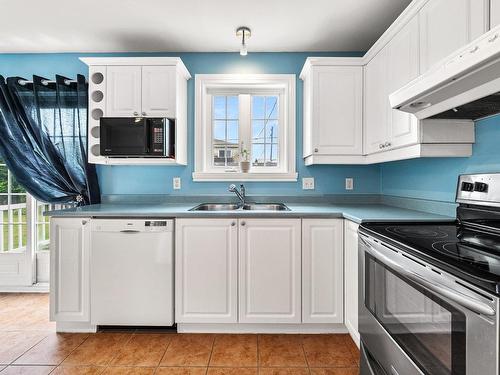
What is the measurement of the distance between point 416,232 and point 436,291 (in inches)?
20.1

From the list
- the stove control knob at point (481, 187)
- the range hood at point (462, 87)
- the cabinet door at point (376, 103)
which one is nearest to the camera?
the range hood at point (462, 87)

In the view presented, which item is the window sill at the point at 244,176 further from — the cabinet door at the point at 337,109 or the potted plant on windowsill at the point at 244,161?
the cabinet door at the point at 337,109

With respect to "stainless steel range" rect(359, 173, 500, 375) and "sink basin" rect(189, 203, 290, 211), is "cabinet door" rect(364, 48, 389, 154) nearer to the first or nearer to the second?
"stainless steel range" rect(359, 173, 500, 375)

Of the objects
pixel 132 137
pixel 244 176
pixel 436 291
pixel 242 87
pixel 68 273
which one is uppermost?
pixel 242 87

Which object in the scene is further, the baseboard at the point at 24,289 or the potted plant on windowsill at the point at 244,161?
the baseboard at the point at 24,289

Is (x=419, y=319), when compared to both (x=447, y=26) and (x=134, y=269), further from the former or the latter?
(x=134, y=269)

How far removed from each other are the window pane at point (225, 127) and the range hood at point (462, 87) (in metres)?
1.69

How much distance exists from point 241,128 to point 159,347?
6.59ft

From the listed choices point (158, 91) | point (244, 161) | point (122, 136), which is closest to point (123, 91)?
point (158, 91)

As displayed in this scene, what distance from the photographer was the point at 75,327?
2.25 meters

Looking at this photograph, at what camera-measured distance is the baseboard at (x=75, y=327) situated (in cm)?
225

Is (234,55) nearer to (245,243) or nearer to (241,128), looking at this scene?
(241,128)

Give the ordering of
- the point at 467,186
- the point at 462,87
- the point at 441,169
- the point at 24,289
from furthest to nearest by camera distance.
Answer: the point at 24,289 < the point at 441,169 < the point at 467,186 < the point at 462,87

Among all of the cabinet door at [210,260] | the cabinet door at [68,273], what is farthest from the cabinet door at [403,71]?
the cabinet door at [68,273]
